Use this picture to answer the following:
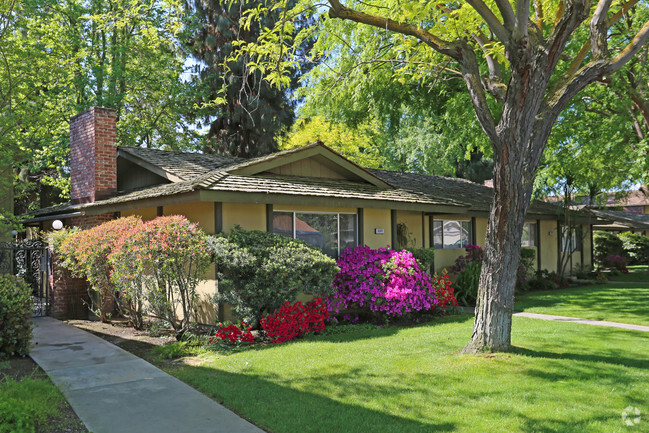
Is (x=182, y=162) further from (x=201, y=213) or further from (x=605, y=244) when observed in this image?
(x=605, y=244)

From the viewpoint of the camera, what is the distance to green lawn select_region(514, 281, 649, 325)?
11789 mm

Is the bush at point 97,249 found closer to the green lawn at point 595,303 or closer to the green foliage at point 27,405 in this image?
the green foliage at point 27,405

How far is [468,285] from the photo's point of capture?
1438cm

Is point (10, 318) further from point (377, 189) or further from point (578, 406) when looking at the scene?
point (377, 189)

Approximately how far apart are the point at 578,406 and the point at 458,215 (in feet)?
38.5

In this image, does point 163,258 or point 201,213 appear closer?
point 163,258

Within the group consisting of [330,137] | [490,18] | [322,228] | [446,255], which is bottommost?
[446,255]

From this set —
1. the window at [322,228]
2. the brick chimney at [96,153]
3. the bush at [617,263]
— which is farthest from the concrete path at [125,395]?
the bush at [617,263]

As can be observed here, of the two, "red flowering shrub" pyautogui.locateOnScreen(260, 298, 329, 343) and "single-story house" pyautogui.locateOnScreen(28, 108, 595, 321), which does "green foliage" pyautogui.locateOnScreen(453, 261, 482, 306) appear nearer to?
"single-story house" pyautogui.locateOnScreen(28, 108, 595, 321)

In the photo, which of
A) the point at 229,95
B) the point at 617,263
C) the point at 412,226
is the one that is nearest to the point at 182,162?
the point at 412,226

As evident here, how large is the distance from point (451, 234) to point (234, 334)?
10.1 m

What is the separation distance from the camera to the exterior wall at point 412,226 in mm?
14781

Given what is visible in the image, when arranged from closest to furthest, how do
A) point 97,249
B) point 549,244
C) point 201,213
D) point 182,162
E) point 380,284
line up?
point 97,249 < point 201,213 < point 380,284 < point 182,162 < point 549,244

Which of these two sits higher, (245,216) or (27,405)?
(245,216)
